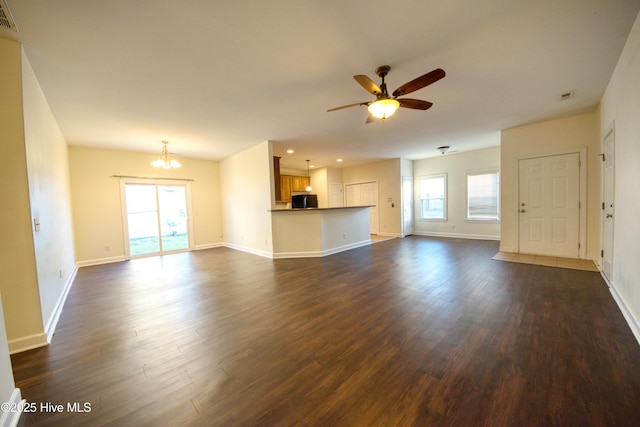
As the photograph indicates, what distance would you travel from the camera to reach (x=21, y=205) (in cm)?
209

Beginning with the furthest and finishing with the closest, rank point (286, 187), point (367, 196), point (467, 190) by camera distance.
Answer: point (367, 196) < point (286, 187) < point (467, 190)

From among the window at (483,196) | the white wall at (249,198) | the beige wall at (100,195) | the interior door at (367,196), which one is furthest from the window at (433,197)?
the beige wall at (100,195)

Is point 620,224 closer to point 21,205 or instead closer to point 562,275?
point 562,275

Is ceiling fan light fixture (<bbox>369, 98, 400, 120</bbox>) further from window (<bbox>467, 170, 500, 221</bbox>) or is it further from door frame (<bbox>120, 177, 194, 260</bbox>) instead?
door frame (<bbox>120, 177, 194, 260</bbox>)

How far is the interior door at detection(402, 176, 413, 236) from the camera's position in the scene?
7793 millimetres

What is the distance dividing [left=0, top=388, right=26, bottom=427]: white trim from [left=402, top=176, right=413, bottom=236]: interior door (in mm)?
7880

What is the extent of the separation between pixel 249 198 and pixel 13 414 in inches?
195

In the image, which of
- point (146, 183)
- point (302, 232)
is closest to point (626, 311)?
point (302, 232)

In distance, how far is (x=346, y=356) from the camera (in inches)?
74.3

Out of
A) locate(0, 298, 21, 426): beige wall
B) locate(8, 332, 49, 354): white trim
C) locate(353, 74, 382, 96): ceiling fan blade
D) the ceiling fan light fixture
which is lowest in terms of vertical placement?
locate(8, 332, 49, 354): white trim

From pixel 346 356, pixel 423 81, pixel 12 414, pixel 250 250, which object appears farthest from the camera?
pixel 250 250

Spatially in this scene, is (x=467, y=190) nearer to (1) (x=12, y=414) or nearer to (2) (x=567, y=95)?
(2) (x=567, y=95)

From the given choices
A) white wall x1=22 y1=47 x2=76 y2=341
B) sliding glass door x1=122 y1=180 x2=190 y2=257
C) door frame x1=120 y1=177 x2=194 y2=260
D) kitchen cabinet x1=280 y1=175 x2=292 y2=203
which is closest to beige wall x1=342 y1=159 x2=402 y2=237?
kitchen cabinet x1=280 y1=175 x2=292 y2=203

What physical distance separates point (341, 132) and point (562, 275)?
4369 mm
